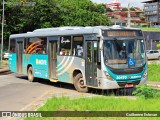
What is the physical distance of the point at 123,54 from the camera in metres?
14.5

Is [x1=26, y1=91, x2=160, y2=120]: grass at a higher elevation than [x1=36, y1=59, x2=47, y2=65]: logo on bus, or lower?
lower

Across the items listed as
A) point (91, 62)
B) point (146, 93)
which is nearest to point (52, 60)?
Answer: point (91, 62)

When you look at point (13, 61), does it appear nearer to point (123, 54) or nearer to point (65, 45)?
point (65, 45)

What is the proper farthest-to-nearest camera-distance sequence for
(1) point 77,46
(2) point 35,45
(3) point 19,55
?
1. (3) point 19,55
2. (2) point 35,45
3. (1) point 77,46

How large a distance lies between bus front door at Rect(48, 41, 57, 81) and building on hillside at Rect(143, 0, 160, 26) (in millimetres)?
135735

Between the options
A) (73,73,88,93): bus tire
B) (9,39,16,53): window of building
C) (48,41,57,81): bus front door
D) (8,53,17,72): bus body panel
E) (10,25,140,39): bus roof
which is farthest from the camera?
(9,39,16,53): window of building

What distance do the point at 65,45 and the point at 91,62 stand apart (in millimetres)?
2562

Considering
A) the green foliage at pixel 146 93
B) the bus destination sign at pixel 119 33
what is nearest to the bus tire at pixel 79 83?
the bus destination sign at pixel 119 33

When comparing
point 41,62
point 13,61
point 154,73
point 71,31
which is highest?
point 71,31

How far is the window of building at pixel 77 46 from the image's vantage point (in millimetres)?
15844

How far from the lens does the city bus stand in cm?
1438

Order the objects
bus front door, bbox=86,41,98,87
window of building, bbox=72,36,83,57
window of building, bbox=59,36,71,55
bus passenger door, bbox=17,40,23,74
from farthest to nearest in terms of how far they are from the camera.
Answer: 1. bus passenger door, bbox=17,40,23,74
2. window of building, bbox=59,36,71,55
3. window of building, bbox=72,36,83,57
4. bus front door, bbox=86,41,98,87

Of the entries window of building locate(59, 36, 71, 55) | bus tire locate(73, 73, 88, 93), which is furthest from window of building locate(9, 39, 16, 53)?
bus tire locate(73, 73, 88, 93)

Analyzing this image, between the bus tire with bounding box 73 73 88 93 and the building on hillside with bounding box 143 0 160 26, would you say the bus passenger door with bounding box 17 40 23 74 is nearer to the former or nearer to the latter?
the bus tire with bounding box 73 73 88 93
